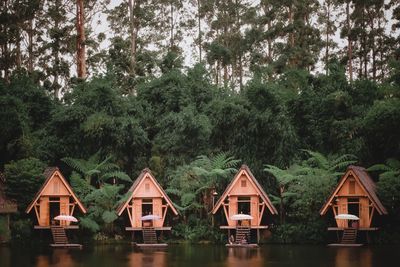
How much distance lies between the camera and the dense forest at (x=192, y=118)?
40625 millimetres

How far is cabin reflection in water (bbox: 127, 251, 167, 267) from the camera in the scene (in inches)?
1014

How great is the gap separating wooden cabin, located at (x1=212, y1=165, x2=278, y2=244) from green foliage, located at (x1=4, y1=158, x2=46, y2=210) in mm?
11723

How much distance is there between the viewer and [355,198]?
39281 mm

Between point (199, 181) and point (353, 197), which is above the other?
point (199, 181)

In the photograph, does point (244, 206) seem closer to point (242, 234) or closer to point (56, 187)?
point (242, 234)

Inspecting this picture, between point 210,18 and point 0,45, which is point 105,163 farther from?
point 210,18

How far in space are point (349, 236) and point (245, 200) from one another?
710 centimetres

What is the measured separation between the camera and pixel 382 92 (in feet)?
146

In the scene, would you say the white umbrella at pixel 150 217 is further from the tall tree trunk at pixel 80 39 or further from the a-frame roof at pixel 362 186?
the tall tree trunk at pixel 80 39

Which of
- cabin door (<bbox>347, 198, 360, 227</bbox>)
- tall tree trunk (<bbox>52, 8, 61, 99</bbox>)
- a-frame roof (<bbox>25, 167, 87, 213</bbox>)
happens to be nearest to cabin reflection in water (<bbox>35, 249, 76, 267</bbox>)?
a-frame roof (<bbox>25, 167, 87, 213</bbox>)

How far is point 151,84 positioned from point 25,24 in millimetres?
13287

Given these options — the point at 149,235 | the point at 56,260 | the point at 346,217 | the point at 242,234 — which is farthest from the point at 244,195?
the point at 56,260

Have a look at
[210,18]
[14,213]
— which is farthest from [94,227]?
[210,18]

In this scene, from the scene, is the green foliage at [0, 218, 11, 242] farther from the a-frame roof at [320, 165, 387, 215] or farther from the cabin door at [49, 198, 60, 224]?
the a-frame roof at [320, 165, 387, 215]
